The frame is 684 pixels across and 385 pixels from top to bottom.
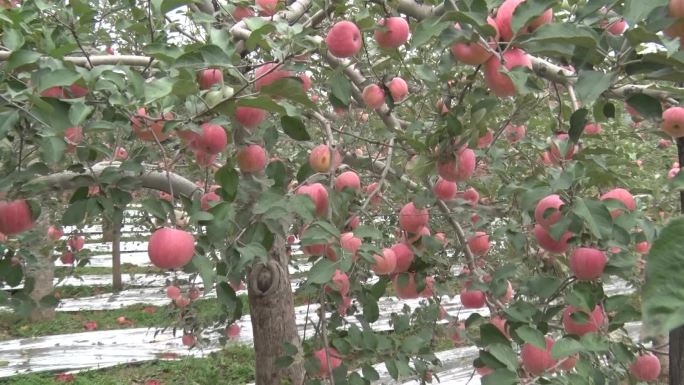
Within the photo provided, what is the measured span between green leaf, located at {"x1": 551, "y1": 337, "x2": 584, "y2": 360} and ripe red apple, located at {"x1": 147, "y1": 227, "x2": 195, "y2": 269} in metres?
0.76

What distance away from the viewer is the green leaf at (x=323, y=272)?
1099 millimetres

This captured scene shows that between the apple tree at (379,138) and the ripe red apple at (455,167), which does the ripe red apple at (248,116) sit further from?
the ripe red apple at (455,167)

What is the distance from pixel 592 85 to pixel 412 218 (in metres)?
0.77

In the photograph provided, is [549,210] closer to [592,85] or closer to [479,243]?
[592,85]

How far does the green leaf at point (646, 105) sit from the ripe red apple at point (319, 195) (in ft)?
2.17

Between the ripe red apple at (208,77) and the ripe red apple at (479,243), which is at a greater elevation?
the ripe red apple at (208,77)

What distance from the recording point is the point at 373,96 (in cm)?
152

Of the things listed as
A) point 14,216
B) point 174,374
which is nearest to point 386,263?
point 14,216

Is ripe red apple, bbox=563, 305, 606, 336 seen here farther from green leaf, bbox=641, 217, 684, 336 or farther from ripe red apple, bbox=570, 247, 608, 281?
green leaf, bbox=641, 217, 684, 336

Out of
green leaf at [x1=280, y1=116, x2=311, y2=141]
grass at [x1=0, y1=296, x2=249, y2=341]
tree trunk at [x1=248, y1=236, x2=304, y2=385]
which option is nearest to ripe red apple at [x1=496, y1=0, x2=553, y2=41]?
green leaf at [x1=280, y1=116, x2=311, y2=141]

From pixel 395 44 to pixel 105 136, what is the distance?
1.16m

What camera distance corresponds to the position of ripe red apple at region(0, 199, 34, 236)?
132 centimetres

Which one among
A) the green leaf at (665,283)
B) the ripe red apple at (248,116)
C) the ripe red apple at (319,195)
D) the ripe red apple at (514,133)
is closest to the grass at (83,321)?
the ripe red apple at (514,133)

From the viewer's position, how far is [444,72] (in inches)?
45.9
